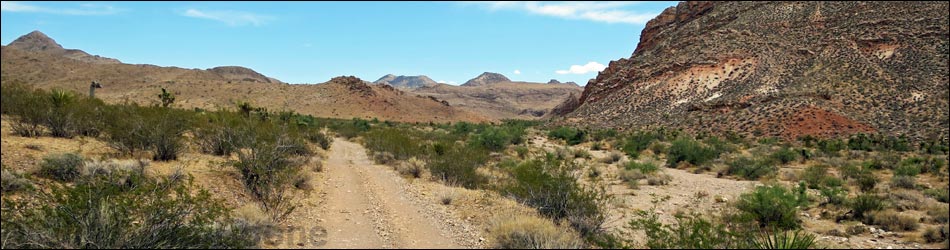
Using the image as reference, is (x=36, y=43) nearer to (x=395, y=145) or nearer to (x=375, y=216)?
(x=395, y=145)

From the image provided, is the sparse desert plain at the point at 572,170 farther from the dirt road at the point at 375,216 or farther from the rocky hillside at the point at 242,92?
the rocky hillside at the point at 242,92

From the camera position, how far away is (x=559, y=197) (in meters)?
9.27

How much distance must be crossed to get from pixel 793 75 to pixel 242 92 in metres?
80.2

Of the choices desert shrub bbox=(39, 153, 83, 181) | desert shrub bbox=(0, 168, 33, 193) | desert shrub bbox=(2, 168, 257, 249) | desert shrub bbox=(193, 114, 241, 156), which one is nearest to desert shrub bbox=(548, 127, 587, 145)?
desert shrub bbox=(193, 114, 241, 156)

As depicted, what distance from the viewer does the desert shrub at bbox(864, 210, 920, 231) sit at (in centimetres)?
955

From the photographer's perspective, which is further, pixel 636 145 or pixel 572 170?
pixel 636 145

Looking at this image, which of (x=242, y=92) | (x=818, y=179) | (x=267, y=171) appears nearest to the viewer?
(x=267, y=171)

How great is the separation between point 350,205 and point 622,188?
9004 mm

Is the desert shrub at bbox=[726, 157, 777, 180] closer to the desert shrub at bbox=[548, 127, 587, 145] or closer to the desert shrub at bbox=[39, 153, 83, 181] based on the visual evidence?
the desert shrub at bbox=[548, 127, 587, 145]

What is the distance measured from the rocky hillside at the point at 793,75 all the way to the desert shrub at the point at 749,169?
17.1m

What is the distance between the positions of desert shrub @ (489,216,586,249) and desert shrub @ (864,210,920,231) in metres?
7.05

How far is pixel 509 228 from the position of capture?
294 inches

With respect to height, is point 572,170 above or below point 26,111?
below

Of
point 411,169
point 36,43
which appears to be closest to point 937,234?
point 411,169
